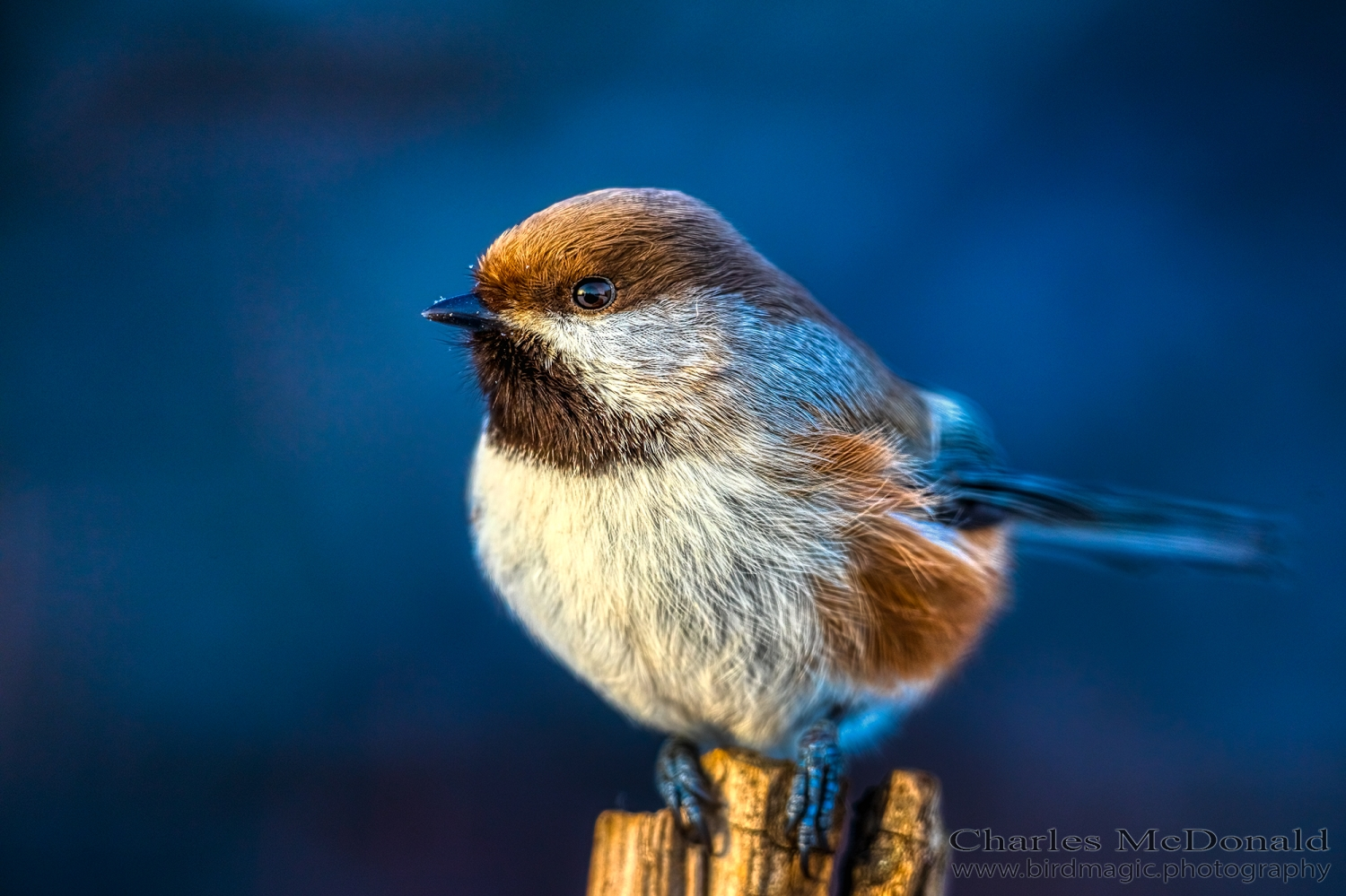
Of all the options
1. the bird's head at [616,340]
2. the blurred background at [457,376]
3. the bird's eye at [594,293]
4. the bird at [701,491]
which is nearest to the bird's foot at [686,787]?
the bird at [701,491]

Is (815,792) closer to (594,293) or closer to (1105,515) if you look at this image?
(1105,515)

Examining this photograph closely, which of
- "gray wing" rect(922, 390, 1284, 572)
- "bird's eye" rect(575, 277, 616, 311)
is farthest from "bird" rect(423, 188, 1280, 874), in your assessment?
"gray wing" rect(922, 390, 1284, 572)

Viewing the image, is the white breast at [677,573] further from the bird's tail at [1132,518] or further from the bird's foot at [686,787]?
the bird's tail at [1132,518]

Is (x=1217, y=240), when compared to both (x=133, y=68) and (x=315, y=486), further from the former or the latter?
(x=133, y=68)

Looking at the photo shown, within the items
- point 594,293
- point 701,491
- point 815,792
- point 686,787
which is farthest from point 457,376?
→ point 815,792

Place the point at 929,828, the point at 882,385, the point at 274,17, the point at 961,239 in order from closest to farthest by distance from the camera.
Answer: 1. the point at 929,828
2. the point at 882,385
3. the point at 274,17
4. the point at 961,239

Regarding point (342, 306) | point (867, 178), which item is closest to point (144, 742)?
point (342, 306)
